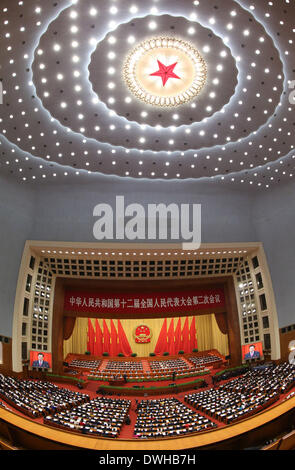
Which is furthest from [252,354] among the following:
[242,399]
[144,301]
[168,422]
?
[168,422]

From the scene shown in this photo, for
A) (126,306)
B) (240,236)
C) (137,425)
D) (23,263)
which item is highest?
(240,236)

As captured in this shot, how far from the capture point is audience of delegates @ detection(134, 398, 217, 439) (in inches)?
344

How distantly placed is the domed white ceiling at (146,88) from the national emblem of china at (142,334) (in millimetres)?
16948

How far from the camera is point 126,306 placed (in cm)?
2380

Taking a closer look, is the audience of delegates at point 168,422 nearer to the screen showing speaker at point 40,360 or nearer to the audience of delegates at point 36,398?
the audience of delegates at point 36,398

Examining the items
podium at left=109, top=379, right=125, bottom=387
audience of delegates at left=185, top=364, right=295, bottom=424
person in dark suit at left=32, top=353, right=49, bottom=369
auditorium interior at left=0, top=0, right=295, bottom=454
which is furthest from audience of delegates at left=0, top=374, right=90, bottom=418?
audience of delegates at left=185, top=364, right=295, bottom=424

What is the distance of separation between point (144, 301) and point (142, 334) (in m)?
6.75

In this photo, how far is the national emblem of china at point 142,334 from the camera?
28859 mm

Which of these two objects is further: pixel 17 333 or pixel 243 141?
pixel 17 333

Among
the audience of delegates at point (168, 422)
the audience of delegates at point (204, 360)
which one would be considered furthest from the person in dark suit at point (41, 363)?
the audience of delegates at point (204, 360)

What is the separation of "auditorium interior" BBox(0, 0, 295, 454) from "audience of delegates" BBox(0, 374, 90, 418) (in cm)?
12
